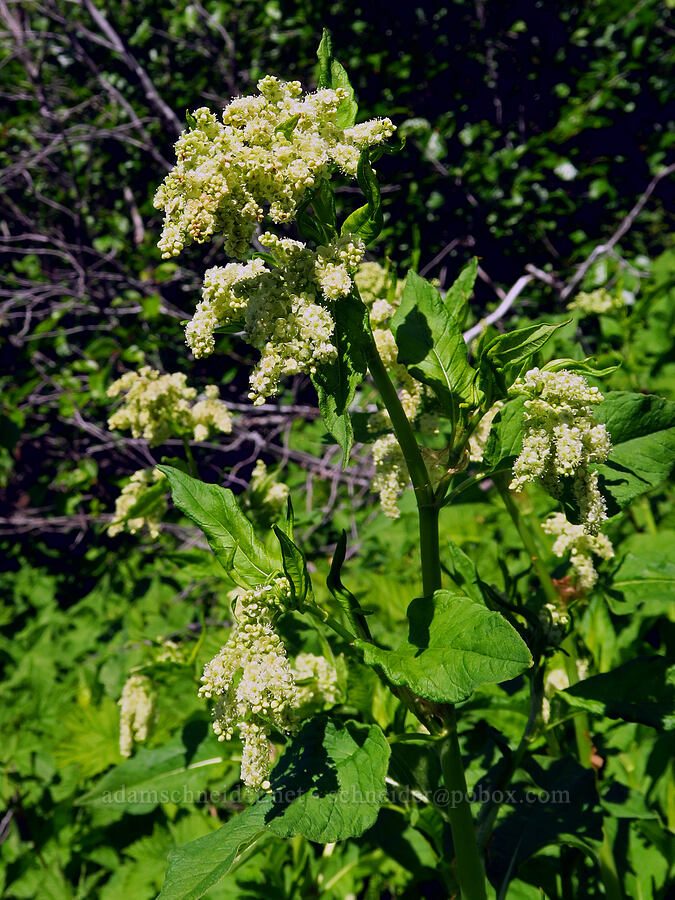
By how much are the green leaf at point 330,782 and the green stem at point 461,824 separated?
0.15m

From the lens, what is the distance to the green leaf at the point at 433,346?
1.30 meters

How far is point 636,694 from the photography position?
4.29 feet

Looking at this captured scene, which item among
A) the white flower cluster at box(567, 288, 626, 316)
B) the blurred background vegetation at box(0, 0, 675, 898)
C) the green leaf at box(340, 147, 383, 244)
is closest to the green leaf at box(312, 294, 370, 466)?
the green leaf at box(340, 147, 383, 244)

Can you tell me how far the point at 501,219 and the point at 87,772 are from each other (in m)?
5.02

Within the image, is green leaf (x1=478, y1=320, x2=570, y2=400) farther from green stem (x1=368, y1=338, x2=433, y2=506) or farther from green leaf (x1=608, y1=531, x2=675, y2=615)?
green leaf (x1=608, y1=531, x2=675, y2=615)

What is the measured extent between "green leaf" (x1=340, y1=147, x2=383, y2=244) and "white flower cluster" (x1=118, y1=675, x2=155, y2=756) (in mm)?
1317

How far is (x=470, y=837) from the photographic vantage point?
4.28ft

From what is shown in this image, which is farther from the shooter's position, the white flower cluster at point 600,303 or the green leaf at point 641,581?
the white flower cluster at point 600,303

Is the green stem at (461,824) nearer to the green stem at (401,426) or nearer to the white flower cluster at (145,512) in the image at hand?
the green stem at (401,426)

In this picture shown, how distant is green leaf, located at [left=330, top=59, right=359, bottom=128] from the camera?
1118 mm

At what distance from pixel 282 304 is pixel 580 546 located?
974 mm


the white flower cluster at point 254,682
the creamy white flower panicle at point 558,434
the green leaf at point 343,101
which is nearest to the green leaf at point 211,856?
the white flower cluster at point 254,682

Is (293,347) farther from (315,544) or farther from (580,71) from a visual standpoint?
(580,71)

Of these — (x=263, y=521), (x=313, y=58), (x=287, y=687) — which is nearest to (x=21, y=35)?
(x=313, y=58)
